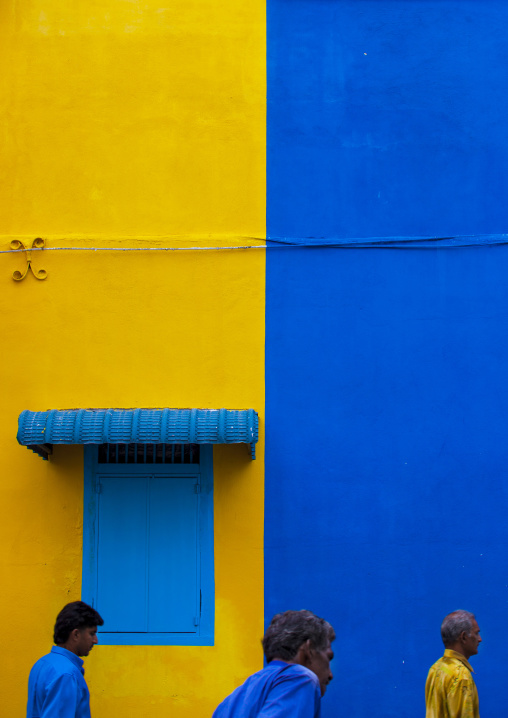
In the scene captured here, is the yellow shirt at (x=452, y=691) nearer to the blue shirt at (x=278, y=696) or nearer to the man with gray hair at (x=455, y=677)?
the man with gray hair at (x=455, y=677)

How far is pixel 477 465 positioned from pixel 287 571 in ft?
6.02

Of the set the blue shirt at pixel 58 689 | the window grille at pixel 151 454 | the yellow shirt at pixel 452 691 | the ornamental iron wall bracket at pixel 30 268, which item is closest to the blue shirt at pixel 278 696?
the blue shirt at pixel 58 689

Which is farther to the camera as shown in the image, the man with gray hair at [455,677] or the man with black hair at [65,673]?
the man with gray hair at [455,677]

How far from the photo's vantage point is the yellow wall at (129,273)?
6.33 metres

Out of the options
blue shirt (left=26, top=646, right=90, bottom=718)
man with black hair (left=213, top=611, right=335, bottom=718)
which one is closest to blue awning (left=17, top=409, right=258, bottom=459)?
blue shirt (left=26, top=646, right=90, bottom=718)

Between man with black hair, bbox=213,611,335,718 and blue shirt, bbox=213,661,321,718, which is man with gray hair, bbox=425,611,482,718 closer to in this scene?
man with black hair, bbox=213,611,335,718

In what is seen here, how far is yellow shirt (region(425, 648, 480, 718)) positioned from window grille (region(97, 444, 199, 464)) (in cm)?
278

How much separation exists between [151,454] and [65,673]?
8.55ft

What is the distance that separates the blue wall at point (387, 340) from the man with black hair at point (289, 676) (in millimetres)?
3171

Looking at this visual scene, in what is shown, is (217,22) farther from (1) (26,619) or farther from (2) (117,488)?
(1) (26,619)

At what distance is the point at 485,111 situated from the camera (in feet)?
22.5

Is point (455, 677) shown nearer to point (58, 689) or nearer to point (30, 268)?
point (58, 689)

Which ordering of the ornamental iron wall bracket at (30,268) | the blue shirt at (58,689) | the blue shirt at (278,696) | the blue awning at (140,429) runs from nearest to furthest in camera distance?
1. the blue shirt at (278,696)
2. the blue shirt at (58,689)
3. the blue awning at (140,429)
4. the ornamental iron wall bracket at (30,268)

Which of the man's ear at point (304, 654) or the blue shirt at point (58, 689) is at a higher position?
the man's ear at point (304, 654)
